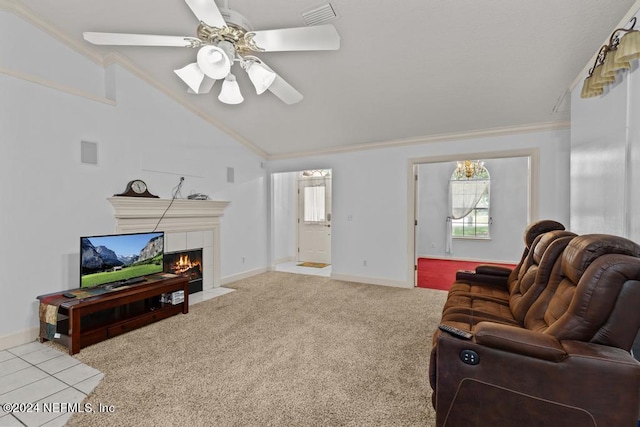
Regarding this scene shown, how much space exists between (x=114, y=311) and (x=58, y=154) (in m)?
1.73

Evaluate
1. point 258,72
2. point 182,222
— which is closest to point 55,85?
point 182,222

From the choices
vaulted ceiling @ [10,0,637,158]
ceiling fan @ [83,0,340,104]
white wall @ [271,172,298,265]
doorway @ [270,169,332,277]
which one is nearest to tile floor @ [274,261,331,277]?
doorway @ [270,169,332,277]

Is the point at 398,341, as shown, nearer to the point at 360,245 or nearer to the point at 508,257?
the point at 360,245

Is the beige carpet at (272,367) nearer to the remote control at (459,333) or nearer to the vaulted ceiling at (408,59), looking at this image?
the remote control at (459,333)

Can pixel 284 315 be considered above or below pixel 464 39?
below

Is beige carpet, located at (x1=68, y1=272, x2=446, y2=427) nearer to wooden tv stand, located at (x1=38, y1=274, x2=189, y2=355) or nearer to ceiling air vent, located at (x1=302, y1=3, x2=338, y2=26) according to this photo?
wooden tv stand, located at (x1=38, y1=274, x2=189, y2=355)

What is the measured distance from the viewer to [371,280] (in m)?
4.82

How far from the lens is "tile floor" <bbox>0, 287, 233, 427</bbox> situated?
67.9 inches

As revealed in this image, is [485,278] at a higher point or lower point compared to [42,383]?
higher

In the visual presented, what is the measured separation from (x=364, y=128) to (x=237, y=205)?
255 centimetres

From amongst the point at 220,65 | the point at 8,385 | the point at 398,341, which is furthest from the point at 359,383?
the point at 8,385

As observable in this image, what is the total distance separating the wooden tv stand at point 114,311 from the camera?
246cm

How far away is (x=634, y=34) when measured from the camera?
1632mm

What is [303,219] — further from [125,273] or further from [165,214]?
[125,273]
